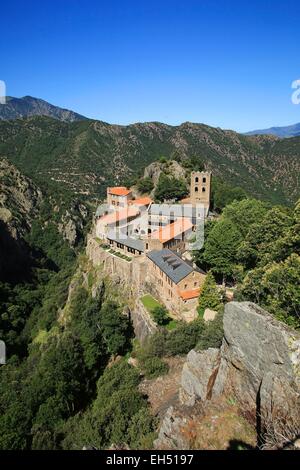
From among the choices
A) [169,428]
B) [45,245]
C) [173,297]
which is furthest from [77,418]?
[45,245]

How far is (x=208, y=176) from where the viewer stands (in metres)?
61.9

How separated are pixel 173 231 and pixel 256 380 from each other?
3554 centimetres

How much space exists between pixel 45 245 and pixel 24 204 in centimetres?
2341

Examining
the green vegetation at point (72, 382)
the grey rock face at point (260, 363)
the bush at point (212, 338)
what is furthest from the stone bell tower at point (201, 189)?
the grey rock face at point (260, 363)

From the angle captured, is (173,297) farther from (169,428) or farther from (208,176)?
(208,176)

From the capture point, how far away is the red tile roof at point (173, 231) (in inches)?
1820

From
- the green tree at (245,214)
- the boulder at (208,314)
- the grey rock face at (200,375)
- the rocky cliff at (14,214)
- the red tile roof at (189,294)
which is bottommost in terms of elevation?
the rocky cliff at (14,214)

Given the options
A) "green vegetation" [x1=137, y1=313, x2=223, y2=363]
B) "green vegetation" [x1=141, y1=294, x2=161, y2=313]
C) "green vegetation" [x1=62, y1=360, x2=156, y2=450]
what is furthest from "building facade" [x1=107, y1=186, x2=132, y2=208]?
"green vegetation" [x1=62, y1=360, x2=156, y2=450]

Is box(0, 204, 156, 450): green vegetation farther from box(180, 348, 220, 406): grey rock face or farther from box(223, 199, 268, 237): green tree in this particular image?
box(223, 199, 268, 237): green tree

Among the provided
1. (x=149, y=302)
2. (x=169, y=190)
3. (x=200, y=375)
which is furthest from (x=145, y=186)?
(x=200, y=375)

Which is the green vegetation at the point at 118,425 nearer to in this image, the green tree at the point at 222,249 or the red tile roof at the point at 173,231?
the green tree at the point at 222,249

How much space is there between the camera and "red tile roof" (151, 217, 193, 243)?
4622 cm

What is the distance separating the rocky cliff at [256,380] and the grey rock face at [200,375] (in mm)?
512

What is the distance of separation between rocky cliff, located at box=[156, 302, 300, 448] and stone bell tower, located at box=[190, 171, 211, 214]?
4892 cm
